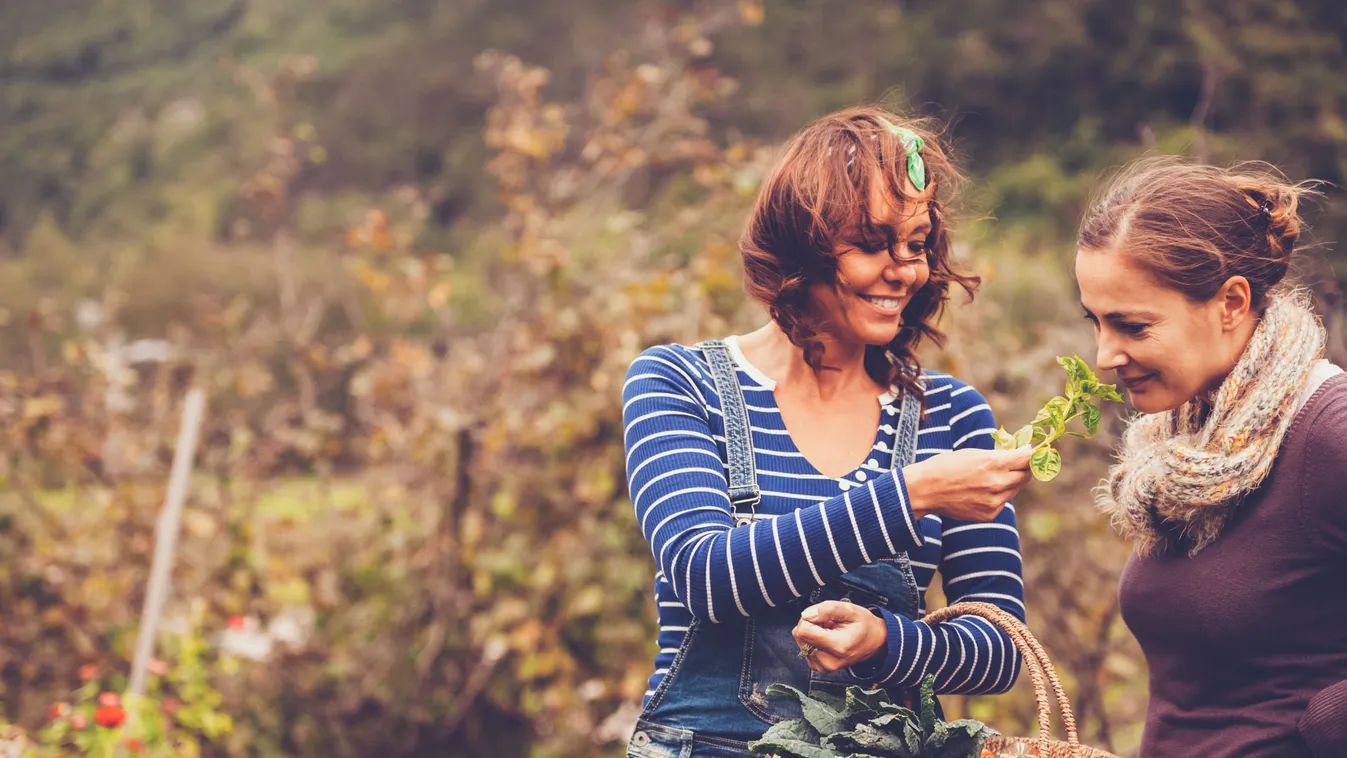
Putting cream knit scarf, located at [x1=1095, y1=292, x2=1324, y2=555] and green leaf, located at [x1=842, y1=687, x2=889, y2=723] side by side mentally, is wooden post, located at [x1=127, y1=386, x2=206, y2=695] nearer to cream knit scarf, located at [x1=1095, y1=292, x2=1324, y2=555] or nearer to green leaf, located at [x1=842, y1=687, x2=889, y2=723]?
green leaf, located at [x1=842, y1=687, x2=889, y2=723]

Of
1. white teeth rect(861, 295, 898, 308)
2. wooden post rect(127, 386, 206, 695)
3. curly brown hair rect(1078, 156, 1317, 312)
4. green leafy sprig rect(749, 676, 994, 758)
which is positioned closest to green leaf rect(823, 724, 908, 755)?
green leafy sprig rect(749, 676, 994, 758)

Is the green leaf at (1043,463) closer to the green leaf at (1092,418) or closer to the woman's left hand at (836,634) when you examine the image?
the green leaf at (1092,418)

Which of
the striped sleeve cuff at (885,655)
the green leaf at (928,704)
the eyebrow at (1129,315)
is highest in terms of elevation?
the eyebrow at (1129,315)

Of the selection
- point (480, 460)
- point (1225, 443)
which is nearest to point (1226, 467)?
point (1225, 443)

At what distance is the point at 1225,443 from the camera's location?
5.08 feet

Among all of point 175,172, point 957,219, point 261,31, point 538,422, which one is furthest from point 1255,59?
point 175,172

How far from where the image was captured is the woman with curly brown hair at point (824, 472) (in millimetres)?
1495

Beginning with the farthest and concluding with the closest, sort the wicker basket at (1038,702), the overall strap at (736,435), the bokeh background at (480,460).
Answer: the bokeh background at (480,460) → the overall strap at (736,435) → the wicker basket at (1038,702)

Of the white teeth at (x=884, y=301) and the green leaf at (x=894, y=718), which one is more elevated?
the white teeth at (x=884, y=301)

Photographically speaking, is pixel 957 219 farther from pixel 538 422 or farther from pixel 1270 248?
pixel 538 422

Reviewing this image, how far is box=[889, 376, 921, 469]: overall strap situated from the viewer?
170cm

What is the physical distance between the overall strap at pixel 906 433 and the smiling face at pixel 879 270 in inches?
3.9

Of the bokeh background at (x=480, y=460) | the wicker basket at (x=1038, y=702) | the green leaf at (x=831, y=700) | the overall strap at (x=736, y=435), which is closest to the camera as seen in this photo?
the wicker basket at (x=1038, y=702)

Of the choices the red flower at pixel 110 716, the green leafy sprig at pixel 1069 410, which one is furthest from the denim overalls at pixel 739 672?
the red flower at pixel 110 716
